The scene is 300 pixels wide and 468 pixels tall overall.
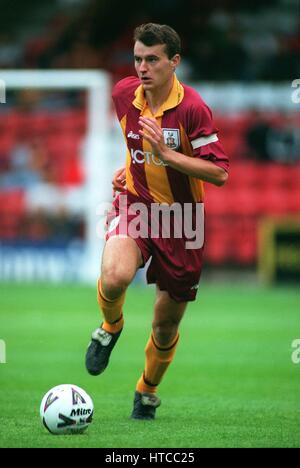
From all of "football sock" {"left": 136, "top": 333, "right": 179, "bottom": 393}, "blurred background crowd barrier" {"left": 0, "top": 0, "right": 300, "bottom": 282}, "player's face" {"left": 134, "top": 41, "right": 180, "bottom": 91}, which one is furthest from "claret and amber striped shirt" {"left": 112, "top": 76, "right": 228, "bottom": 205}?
"blurred background crowd barrier" {"left": 0, "top": 0, "right": 300, "bottom": 282}

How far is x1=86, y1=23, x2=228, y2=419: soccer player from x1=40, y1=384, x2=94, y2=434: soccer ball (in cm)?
33

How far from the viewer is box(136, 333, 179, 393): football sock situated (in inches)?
257

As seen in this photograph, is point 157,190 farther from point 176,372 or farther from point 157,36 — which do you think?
point 176,372

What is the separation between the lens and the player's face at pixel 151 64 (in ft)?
20.1

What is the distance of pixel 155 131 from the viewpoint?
19.4 feet

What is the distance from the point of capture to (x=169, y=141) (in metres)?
6.20

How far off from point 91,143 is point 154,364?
36.4ft

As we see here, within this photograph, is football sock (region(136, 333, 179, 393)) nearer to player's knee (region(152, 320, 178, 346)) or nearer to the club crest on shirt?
player's knee (region(152, 320, 178, 346))

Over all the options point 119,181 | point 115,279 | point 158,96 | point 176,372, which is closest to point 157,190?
point 119,181

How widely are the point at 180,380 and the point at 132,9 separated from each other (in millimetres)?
13791

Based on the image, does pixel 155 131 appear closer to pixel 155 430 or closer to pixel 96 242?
pixel 155 430

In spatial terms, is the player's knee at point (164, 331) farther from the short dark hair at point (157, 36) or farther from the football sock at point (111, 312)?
the short dark hair at point (157, 36)

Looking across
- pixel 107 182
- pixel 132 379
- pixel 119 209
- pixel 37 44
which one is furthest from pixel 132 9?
pixel 119 209

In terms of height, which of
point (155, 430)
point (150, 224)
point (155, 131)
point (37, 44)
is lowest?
point (155, 430)
